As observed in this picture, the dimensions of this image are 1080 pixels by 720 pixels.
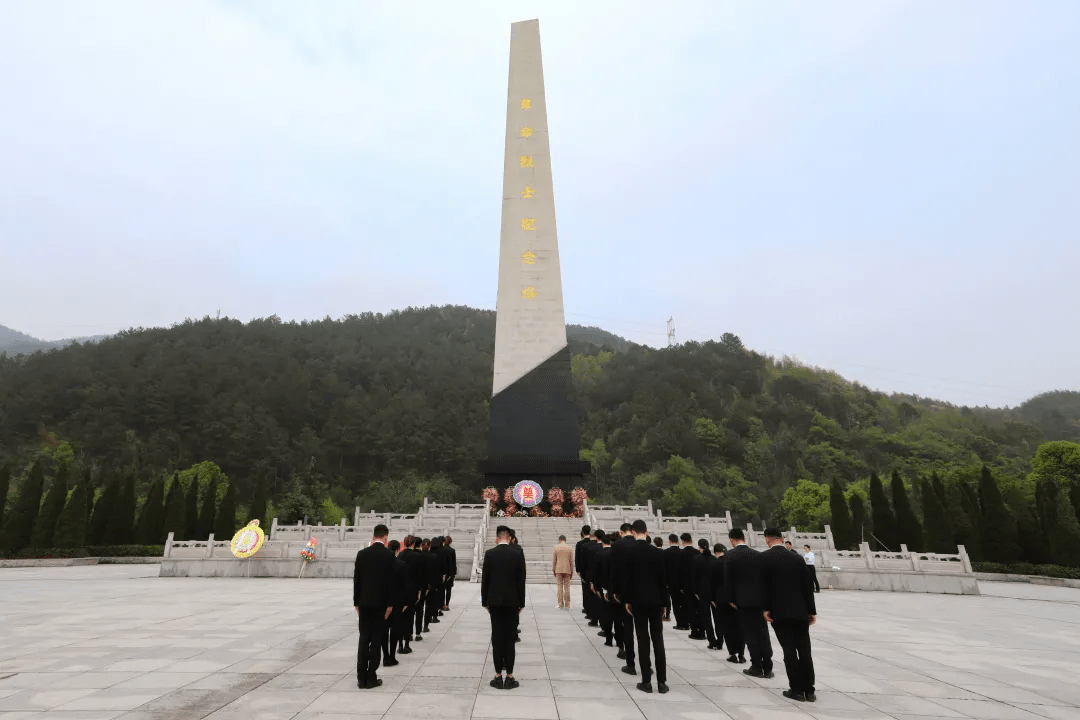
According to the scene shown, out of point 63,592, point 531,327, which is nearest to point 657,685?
point 63,592

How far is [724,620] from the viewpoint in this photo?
5.52 m

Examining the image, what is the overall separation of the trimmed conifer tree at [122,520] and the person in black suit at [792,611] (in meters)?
24.5

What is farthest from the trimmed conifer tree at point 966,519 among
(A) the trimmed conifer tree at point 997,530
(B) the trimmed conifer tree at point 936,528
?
(B) the trimmed conifer tree at point 936,528

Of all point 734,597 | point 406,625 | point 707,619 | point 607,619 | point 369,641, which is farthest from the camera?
point 707,619

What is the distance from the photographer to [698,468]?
48469 millimetres

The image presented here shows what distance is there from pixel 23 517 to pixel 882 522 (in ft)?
101

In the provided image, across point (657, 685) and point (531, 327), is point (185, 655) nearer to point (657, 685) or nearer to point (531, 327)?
point (657, 685)

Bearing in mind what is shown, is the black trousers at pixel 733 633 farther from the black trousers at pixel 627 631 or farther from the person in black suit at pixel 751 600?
the black trousers at pixel 627 631

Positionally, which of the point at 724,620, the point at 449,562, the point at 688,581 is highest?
the point at 449,562

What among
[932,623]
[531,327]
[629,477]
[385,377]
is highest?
[385,377]

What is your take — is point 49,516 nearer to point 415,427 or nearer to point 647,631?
point 647,631

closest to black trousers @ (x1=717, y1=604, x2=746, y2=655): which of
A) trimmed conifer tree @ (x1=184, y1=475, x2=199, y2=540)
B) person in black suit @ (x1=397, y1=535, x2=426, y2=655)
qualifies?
person in black suit @ (x1=397, y1=535, x2=426, y2=655)

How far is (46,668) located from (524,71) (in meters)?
24.5

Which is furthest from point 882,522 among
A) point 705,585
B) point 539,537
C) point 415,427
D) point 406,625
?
point 415,427
